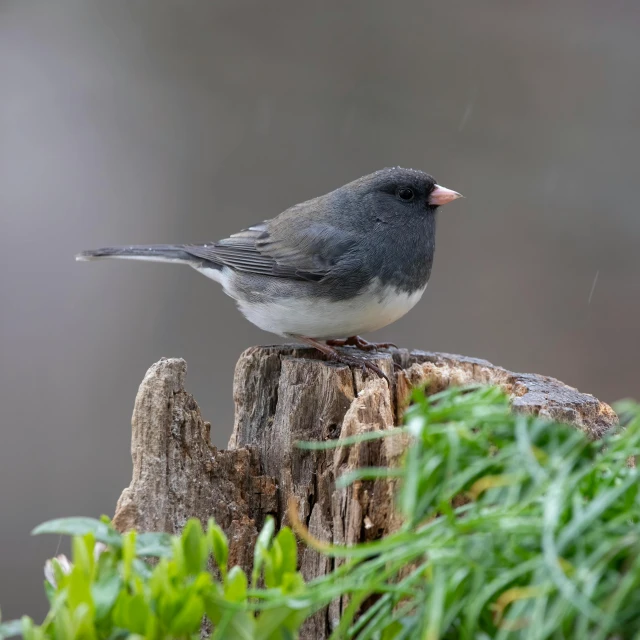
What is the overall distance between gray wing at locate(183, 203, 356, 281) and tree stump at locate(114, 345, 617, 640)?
1.99 feet

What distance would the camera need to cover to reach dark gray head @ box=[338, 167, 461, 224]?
278 centimetres

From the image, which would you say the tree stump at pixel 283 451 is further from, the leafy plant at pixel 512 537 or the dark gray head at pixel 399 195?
the dark gray head at pixel 399 195

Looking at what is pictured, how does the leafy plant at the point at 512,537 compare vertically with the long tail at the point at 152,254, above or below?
below

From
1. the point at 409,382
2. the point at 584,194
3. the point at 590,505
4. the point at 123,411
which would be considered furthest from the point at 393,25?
the point at 590,505

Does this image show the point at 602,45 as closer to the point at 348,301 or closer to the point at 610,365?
the point at 610,365

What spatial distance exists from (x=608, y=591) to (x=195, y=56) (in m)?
4.68

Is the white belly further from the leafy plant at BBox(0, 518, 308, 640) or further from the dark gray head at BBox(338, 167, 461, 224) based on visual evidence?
the leafy plant at BBox(0, 518, 308, 640)

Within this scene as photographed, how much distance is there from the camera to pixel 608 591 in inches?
31.2

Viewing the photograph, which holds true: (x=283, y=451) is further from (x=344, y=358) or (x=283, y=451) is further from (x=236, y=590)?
(x=236, y=590)

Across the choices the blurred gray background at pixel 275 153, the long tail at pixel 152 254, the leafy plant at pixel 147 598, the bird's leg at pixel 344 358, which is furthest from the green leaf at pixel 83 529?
the blurred gray background at pixel 275 153

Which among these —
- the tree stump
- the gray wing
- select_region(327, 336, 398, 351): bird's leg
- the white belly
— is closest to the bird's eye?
the gray wing

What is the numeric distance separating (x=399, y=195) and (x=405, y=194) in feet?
0.07

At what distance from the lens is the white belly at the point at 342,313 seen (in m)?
2.57

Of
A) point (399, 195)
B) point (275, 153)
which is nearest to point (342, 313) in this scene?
point (399, 195)
